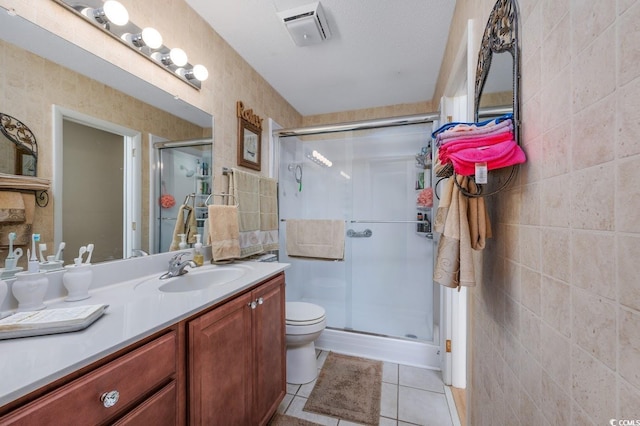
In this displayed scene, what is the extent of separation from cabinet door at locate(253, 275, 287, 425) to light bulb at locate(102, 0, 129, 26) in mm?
1410

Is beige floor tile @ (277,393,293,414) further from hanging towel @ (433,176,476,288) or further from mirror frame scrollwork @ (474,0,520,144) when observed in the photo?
mirror frame scrollwork @ (474,0,520,144)

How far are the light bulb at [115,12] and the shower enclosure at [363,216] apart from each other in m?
1.43

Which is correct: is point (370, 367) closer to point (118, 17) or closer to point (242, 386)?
point (242, 386)

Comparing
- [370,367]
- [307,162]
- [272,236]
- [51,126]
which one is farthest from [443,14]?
[370,367]

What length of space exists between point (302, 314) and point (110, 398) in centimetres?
132

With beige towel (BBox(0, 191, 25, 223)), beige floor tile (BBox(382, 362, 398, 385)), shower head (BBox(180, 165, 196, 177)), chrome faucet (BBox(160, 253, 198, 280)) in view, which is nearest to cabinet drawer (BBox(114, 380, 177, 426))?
chrome faucet (BBox(160, 253, 198, 280))

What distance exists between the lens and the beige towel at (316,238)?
2.37 metres

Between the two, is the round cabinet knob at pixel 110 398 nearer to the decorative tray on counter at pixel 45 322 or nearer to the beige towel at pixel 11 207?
the decorative tray on counter at pixel 45 322

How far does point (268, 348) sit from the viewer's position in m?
1.36

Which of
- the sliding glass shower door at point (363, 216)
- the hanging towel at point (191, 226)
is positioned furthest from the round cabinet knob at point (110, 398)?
the sliding glass shower door at point (363, 216)

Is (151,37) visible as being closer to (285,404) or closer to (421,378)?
(285,404)

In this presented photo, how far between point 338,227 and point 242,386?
149 centimetres

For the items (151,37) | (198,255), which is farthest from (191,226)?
(151,37)

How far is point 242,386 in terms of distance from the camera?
1.14 meters
